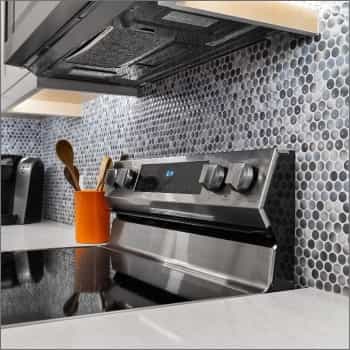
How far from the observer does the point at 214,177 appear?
0.90m

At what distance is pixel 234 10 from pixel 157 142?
656 millimetres

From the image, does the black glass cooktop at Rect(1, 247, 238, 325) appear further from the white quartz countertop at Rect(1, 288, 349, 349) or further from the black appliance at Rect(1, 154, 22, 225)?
the black appliance at Rect(1, 154, 22, 225)

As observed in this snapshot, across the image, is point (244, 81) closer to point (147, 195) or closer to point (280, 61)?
point (280, 61)

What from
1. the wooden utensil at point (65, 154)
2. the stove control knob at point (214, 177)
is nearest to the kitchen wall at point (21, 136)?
the wooden utensil at point (65, 154)

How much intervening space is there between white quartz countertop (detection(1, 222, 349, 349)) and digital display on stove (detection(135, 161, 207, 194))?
1.05 feet

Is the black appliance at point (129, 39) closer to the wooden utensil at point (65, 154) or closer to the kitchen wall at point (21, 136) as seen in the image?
the wooden utensil at point (65, 154)

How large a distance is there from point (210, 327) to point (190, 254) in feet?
1.45

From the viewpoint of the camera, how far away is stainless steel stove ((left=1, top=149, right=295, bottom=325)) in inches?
30.2

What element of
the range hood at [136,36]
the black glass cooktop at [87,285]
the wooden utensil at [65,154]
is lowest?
the black glass cooktop at [87,285]

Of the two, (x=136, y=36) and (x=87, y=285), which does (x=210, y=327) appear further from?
(x=136, y=36)

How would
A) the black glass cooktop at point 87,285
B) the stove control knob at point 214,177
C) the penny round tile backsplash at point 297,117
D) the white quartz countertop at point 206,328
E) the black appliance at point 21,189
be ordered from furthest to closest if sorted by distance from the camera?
the black appliance at point 21,189
the stove control knob at point 214,177
the penny round tile backsplash at point 297,117
the black glass cooktop at point 87,285
the white quartz countertop at point 206,328

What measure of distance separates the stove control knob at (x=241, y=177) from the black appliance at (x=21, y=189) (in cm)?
151

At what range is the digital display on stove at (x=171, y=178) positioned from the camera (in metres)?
1.00

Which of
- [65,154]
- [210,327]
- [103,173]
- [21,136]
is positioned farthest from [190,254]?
[21,136]
